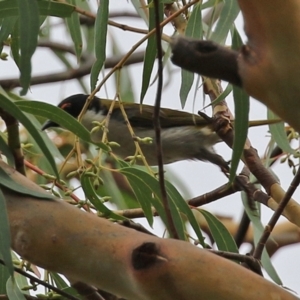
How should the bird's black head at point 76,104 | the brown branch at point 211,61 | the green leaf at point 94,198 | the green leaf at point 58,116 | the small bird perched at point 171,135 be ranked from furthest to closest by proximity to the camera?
the bird's black head at point 76,104
the small bird perched at point 171,135
the green leaf at point 94,198
the green leaf at point 58,116
the brown branch at point 211,61

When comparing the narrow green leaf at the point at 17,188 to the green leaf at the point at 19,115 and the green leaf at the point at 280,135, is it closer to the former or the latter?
the green leaf at the point at 19,115

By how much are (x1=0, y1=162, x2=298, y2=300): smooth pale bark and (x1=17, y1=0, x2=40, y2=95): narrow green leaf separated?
205 millimetres

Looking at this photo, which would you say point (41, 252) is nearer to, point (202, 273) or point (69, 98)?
point (202, 273)

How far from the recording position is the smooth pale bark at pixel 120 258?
78cm

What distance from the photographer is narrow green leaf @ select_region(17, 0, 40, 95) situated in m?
1.07

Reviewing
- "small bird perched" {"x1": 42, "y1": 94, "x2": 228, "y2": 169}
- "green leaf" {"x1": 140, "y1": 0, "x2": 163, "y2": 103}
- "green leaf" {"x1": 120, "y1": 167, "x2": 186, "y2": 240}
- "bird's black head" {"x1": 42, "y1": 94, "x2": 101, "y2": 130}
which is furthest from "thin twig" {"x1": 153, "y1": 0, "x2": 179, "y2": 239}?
"bird's black head" {"x1": 42, "y1": 94, "x2": 101, "y2": 130}

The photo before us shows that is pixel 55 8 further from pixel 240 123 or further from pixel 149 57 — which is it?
pixel 240 123

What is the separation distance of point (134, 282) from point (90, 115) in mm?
2775

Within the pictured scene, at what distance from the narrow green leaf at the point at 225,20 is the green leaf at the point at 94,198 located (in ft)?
1.25

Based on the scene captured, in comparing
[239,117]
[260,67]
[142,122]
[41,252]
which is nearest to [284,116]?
[260,67]

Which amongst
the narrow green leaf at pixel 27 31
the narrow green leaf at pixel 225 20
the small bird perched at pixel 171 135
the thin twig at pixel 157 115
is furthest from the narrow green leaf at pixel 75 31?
the small bird perched at pixel 171 135

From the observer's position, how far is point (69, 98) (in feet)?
11.8

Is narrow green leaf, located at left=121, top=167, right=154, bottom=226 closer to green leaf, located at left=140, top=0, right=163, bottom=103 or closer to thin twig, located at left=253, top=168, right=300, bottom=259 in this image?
green leaf, located at left=140, top=0, right=163, bottom=103

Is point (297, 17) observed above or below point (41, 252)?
above
